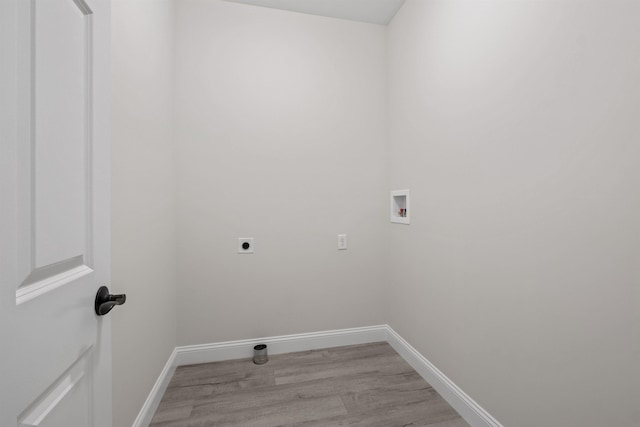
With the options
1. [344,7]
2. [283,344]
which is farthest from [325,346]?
[344,7]

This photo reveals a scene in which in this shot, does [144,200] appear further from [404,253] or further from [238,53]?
[404,253]

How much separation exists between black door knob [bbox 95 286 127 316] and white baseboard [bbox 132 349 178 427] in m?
0.99

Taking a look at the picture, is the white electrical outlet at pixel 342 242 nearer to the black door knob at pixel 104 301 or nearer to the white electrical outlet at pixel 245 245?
the white electrical outlet at pixel 245 245

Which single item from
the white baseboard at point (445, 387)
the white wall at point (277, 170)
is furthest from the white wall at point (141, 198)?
the white baseboard at point (445, 387)

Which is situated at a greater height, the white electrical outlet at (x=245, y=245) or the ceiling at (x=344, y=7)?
the ceiling at (x=344, y=7)

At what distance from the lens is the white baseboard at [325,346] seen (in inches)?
55.9

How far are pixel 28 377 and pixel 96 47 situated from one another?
2.51 feet

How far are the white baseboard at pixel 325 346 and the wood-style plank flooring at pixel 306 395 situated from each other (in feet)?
0.15

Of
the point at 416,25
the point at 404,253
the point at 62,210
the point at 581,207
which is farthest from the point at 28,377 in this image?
the point at 416,25

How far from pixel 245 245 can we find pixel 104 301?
134cm

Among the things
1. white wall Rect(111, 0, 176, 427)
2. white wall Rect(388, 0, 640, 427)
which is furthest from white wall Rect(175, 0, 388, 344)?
white wall Rect(388, 0, 640, 427)

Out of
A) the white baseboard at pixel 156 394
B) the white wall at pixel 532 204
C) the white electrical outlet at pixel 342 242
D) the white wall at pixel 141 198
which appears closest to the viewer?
the white wall at pixel 532 204

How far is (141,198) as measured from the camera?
4.45ft

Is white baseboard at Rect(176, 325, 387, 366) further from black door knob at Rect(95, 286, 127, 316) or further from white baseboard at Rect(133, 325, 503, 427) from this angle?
black door knob at Rect(95, 286, 127, 316)
